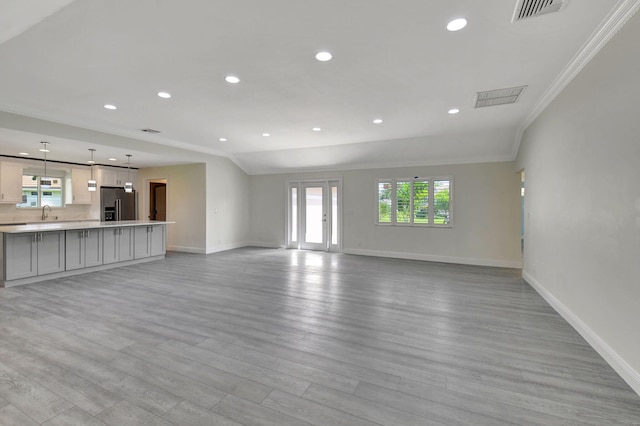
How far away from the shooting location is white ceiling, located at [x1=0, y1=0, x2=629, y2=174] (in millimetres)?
2211

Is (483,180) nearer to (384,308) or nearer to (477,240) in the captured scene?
(477,240)

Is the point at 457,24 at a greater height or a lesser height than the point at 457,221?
greater

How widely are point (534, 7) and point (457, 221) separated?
5.32 m

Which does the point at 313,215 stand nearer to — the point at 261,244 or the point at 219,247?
the point at 261,244

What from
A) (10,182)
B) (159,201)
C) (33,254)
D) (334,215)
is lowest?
(33,254)

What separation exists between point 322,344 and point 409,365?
2.65ft

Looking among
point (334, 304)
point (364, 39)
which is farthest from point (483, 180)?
point (364, 39)

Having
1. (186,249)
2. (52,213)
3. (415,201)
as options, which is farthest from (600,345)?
(52,213)

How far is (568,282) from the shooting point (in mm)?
3350

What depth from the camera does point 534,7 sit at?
83.8 inches

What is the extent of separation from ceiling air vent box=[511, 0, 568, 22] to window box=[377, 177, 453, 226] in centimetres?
501

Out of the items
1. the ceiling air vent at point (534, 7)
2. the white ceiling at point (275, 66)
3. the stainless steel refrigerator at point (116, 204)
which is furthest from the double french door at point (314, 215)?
the ceiling air vent at point (534, 7)

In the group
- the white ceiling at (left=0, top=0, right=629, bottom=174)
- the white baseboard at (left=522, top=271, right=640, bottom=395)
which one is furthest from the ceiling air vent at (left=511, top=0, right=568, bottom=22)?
the white baseboard at (left=522, top=271, right=640, bottom=395)

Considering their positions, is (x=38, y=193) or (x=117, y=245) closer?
(x=117, y=245)
